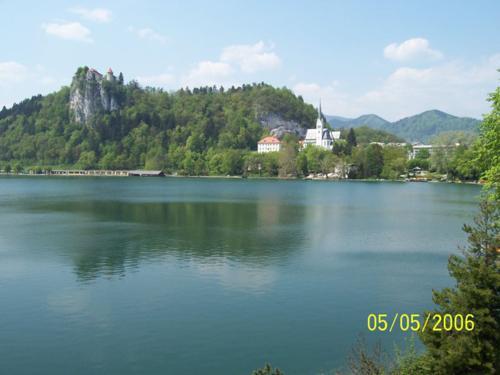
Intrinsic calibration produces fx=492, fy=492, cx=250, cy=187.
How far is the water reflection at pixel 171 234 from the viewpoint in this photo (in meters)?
33.8

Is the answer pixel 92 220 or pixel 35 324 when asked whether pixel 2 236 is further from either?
pixel 35 324

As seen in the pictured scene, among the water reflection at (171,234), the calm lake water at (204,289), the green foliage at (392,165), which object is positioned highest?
the green foliage at (392,165)

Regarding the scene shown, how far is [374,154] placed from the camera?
14875 centimetres

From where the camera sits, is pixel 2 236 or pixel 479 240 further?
pixel 2 236

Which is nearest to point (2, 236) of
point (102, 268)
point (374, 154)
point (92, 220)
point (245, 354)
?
point (92, 220)

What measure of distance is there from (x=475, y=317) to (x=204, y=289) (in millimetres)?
15815

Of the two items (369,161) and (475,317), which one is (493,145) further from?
(369,161)

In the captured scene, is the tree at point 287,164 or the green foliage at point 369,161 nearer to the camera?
the green foliage at point 369,161

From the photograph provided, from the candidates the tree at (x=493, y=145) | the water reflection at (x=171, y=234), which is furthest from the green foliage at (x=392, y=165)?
the tree at (x=493, y=145)

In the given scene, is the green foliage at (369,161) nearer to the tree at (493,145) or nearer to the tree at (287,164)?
the tree at (287,164)

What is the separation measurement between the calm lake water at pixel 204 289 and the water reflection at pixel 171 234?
185 millimetres

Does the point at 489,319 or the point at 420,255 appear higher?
the point at 489,319

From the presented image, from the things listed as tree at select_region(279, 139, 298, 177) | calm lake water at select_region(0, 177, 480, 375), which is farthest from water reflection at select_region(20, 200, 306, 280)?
tree at select_region(279, 139, 298, 177)

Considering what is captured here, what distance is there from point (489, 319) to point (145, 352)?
11.8m
